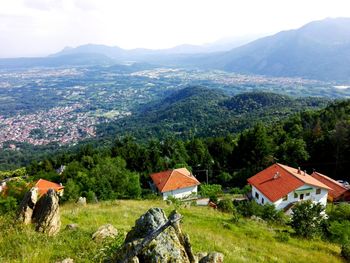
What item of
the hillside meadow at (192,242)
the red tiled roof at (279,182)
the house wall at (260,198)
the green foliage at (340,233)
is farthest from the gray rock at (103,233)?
the house wall at (260,198)

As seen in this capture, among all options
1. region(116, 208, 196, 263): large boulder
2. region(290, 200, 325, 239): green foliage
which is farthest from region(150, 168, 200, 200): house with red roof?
region(116, 208, 196, 263): large boulder

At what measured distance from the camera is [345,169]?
47.3 metres

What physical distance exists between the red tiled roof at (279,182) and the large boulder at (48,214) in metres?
28.5

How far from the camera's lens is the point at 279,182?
119 feet

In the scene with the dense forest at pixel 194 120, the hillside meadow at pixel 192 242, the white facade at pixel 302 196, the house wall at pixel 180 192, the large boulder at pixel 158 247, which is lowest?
the dense forest at pixel 194 120

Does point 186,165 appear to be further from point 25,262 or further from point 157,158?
point 25,262

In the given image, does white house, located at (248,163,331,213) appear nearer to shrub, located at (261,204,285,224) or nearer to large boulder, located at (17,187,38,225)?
shrub, located at (261,204,285,224)

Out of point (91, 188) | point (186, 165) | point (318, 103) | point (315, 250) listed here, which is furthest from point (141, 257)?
point (318, 103)

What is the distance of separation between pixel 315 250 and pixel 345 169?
38.9m

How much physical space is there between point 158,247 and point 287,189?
3216 centimetres

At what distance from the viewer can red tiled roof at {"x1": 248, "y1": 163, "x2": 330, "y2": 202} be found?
34594mm

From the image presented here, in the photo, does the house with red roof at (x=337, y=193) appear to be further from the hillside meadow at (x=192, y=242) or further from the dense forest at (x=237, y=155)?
the hillside meadow at (x=192, y=242)

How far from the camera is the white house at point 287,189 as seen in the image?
3444 cm

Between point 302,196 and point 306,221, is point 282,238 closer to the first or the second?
point 306,221
